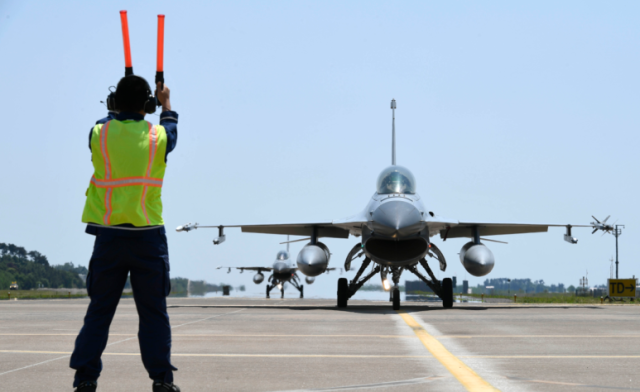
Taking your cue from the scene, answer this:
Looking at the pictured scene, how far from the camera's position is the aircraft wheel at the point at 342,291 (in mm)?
20328

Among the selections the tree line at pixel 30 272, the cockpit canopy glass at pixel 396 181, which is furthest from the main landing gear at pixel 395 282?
the tree line at pixel 30 272

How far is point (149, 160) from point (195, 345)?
430cm

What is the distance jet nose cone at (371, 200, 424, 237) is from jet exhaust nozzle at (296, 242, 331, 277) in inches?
133

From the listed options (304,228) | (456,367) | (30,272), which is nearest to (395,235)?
(304,228)

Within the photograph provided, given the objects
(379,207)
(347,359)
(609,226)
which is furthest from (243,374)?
(609,226)

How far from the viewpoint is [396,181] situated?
17.4 m

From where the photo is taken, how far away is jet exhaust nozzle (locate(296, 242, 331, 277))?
18.9 meters

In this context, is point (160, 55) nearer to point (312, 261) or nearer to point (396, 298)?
point (396, 298)

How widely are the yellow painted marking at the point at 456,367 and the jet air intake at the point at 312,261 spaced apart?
10.2 m

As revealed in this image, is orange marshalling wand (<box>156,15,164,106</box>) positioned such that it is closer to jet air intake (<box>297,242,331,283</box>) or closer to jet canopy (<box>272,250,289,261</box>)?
jet air intake (<box>297,242,331,283</box>)

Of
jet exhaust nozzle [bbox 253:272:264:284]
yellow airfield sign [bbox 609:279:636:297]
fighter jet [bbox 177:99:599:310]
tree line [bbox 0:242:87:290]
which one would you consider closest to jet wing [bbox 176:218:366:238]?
fighter jet [bbox 177:99:599:310]

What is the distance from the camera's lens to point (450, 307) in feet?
67.1

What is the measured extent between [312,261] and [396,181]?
12.0 feet

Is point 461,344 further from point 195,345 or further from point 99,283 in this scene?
point 99,283
